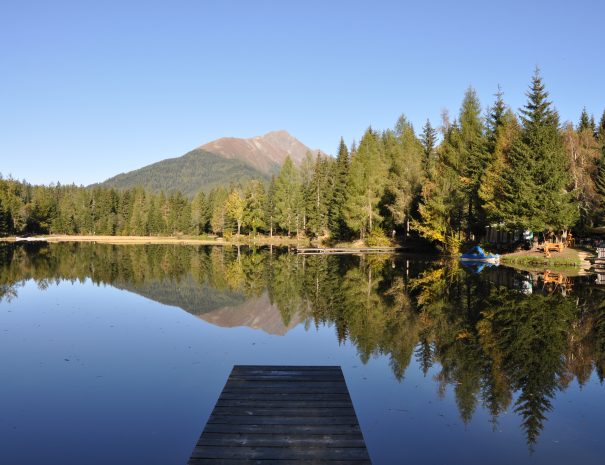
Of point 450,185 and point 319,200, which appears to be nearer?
point 450,185

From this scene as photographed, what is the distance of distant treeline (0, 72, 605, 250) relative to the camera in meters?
44.3

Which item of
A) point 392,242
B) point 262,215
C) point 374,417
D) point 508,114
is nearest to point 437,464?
point 374,417

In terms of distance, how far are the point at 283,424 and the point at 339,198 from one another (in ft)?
215

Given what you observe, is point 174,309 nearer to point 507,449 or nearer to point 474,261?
point 507,449

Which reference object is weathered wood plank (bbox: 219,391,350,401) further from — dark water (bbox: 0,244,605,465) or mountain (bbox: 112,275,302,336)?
mountain (bbox: 112,275,302,336)

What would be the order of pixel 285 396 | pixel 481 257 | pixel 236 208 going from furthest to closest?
pixel 236 208 → pixel 481 257 → pixel 285 396

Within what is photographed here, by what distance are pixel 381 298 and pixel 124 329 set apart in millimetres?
12261

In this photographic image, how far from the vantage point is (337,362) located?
1455 centimetres

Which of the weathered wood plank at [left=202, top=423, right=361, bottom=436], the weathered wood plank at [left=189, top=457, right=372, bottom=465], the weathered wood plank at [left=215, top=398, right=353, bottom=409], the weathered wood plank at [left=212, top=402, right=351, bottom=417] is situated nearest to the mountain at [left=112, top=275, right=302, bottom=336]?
the weathered wood plank at [left=215, top=398, right=353, bottom=409]

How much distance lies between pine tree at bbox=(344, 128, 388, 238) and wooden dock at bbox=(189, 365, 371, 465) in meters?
55.6

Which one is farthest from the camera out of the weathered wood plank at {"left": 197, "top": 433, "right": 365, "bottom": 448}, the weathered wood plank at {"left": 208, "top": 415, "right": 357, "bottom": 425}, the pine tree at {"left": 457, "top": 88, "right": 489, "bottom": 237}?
the pine tree at {"left": 457, "top": 88, "right": 489, "bottom": 237}

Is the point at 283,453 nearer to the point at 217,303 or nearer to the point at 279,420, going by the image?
the point at 279,420

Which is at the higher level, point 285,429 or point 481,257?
point 481,257

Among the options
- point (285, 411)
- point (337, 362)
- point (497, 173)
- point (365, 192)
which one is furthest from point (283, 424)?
point (365, 192)
